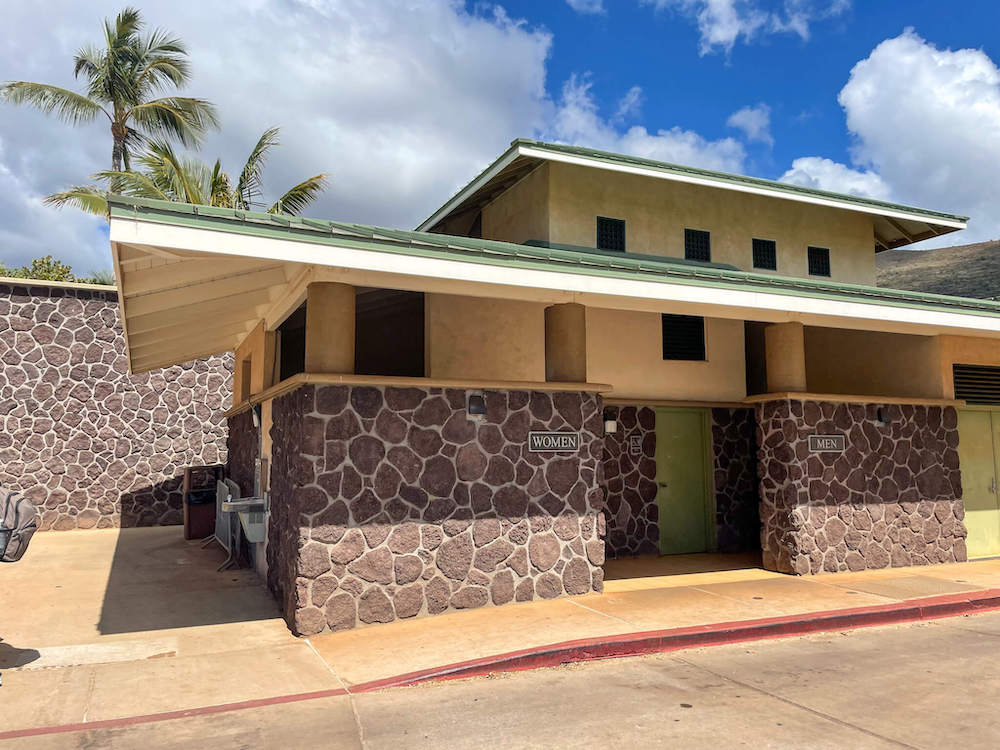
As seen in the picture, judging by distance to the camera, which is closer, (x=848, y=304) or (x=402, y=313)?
(x=848, y=304)

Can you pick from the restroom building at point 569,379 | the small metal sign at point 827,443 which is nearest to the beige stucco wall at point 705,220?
the restroom building at point 569,379

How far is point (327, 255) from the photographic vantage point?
7.50 meters

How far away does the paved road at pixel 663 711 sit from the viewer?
5293mm

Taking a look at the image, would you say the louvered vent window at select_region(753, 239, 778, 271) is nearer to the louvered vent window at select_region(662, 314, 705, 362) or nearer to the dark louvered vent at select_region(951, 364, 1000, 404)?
the louvered vent window at select_region(662, 314, 705, 362)

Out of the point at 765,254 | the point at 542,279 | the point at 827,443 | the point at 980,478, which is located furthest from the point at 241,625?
the point at 980,478

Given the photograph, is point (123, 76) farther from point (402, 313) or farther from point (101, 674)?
point (101, 674)

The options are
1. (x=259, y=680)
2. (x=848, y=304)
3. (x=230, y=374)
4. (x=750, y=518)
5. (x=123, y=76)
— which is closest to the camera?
(x=259, y=680)

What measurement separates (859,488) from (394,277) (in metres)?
8.25

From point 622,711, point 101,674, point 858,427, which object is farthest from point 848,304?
point 101,674

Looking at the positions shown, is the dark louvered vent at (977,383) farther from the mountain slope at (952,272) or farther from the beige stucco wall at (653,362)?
the mountain slope at (952,272)

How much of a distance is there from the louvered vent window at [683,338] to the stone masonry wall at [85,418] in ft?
37.6

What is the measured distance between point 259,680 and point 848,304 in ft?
28.9

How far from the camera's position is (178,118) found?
25.3 m

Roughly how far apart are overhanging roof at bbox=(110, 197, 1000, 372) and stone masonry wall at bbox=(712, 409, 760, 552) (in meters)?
3.03
